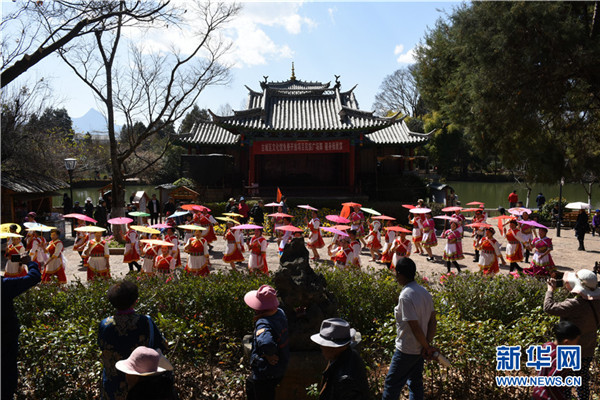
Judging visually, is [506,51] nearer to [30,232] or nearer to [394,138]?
[30,232]

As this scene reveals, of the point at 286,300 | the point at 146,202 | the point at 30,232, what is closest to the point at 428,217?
the point at 286,300

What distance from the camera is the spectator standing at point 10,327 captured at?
4.09m

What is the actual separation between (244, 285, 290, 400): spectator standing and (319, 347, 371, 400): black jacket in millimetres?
597

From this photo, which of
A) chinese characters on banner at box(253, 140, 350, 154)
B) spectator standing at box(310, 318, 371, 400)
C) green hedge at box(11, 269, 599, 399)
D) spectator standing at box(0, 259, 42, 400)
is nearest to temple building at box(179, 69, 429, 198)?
chinese characters on banner at box(253, 140, 350, 154)

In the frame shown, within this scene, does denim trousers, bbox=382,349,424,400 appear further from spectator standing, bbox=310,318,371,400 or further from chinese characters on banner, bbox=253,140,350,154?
chinese characters on banner, bbox=253,140,350,154

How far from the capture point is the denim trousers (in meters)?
4.06

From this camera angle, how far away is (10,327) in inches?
164

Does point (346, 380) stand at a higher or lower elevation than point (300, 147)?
lower

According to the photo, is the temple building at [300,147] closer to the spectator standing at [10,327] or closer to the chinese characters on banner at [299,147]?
the chinese characters on banner at [299,147]

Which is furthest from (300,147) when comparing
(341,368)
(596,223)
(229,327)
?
(341,368)

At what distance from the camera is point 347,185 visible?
24844 millimetres

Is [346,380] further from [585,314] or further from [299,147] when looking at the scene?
[299,147]

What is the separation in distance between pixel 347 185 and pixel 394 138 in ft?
13.3

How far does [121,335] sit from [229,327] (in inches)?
102
